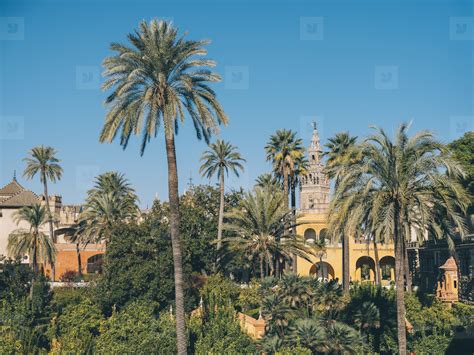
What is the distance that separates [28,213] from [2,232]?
100.0ft

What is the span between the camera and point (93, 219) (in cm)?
6806

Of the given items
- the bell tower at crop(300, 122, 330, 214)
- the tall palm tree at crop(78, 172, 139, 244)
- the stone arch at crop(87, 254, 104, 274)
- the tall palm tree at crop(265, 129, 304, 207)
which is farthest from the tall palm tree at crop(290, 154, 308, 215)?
the bell tower at crop(300, 122, 330, 214)

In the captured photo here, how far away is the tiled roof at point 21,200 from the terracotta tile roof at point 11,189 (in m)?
4.50

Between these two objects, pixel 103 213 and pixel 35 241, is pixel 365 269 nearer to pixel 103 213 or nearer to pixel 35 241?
pixel 103 213

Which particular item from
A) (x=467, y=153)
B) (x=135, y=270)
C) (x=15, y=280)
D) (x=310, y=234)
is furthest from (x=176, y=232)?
(x=310, y=234)

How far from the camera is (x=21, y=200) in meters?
86.8

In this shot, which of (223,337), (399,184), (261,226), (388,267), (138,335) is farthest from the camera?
(388,267)

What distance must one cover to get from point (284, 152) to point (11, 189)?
5171 cm

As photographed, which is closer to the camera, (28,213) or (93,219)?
(28,213)

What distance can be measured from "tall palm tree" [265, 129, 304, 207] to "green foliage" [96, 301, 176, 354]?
19.9 m

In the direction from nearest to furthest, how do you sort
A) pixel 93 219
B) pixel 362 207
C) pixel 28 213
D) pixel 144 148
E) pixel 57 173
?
pixel 362 207, pixel 144 148, pixel 28 213, pixel 93 219, pixel 57 173

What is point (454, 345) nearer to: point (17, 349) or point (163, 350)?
point (163, 350)

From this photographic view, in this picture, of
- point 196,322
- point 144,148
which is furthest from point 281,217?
point 144,148

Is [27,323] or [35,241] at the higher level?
[35,241]
